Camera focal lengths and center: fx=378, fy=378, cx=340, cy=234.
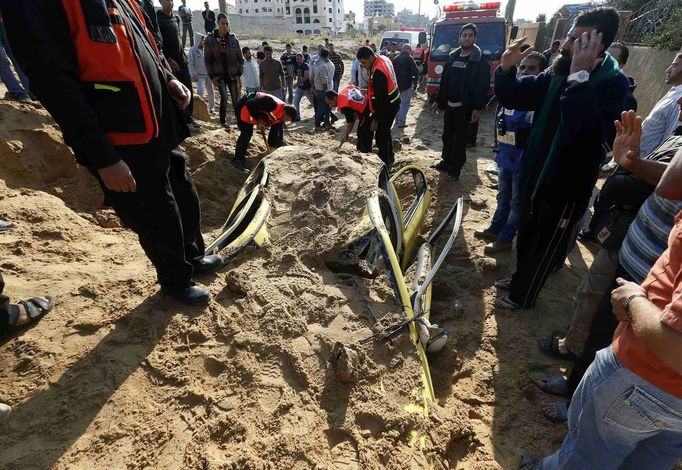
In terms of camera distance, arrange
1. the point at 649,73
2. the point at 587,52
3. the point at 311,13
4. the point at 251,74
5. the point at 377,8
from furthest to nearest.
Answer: the point at 377,8 → the point at 311,13 → the point at 251,74 → the point at 649,73 → the point at 587,52

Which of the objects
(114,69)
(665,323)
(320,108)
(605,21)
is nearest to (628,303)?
(665,323)

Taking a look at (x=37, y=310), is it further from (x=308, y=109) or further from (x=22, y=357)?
(x=308, y=109)

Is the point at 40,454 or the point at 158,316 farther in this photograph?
the point at 158,316

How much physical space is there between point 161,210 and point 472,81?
15.2ft

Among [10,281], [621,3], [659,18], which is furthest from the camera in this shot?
[621,3]

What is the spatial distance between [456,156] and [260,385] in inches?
178

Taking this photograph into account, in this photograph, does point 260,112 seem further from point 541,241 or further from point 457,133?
point 541,241

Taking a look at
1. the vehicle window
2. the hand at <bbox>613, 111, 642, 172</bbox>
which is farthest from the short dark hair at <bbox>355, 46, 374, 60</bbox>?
the vehicle window

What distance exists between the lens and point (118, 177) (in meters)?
1.70

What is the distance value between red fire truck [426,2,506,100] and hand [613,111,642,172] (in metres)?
8.59

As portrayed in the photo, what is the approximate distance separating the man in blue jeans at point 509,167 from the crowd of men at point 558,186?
0.06ft

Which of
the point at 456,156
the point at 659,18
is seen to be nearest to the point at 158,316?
the point at 456,156

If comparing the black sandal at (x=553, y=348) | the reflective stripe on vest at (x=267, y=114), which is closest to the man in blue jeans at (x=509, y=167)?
the black sandal at (x=553, y=348)

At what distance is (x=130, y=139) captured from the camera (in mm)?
1772
